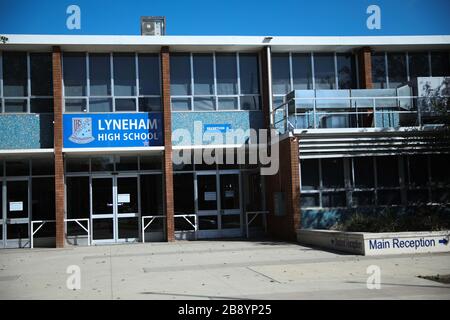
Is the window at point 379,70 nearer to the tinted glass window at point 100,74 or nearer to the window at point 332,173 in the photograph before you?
the window at point 332,173

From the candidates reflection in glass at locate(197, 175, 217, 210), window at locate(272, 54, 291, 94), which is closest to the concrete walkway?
reflection in glass at locate(197, 175, 217, 210)

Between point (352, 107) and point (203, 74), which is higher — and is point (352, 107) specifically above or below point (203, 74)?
below

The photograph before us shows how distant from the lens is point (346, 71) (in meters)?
20.7

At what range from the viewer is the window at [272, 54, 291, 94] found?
20.1m

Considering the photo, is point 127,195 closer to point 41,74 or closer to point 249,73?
point 41,74

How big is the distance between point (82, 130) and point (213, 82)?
4.89 metres

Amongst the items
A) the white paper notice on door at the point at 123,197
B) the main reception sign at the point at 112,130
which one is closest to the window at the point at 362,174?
the main reception sign at the point at 112,130

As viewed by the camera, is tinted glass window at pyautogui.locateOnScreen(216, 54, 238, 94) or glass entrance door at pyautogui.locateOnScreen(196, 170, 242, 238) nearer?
tinted glass window at pyautogui.locateOnScreen(216, 54, 238, 94)

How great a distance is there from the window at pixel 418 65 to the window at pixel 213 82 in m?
5.96

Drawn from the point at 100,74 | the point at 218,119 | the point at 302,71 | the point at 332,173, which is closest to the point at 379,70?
the point at 302,71

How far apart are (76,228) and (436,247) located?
11718 millimetres

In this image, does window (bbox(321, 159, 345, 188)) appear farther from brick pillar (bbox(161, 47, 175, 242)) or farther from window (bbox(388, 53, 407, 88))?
brick pillar (bbox(161, 47, 175, 242))

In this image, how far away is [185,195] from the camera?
2002cm

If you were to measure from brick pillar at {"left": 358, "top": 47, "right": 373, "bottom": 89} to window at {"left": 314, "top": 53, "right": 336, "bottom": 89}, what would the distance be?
3.33ft
